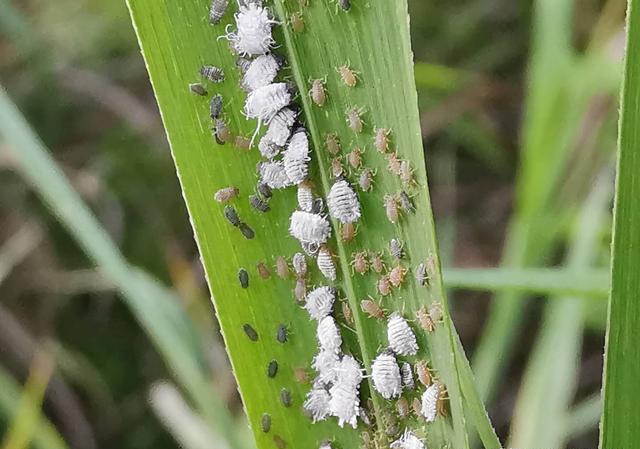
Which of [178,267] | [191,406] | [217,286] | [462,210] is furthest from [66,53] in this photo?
[217,286]

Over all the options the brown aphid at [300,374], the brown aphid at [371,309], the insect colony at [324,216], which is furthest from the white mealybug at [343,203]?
the brown aphid at [300,374]

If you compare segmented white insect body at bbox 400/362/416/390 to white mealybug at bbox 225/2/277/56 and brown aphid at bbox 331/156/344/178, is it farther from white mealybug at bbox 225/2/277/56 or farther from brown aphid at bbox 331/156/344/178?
white mealybug at bbox 225/2/277/56

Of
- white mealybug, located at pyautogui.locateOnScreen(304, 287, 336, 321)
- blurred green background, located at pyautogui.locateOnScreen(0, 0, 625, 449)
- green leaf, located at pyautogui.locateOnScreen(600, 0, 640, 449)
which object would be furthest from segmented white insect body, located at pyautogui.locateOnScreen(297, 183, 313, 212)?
blurred green background, located at pyautogui.locateOnScreen(0, 0, 625, 449)

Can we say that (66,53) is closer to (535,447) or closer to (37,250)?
(37,250)

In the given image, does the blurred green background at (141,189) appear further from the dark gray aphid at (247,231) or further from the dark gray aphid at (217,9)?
the dark gray aphid at (217,9)

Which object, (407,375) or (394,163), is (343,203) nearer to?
(394,163)

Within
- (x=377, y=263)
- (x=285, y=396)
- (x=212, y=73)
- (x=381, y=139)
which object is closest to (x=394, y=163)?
(x=381, y=139)
